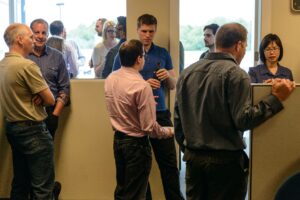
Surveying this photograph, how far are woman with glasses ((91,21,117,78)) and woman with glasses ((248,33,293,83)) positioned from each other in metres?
1.25

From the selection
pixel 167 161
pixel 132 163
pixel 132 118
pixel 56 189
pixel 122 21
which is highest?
pixel 122 21

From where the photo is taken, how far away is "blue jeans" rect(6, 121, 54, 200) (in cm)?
262

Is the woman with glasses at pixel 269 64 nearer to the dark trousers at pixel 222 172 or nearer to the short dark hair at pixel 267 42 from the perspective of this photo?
the short dark hair at pixel 267 42

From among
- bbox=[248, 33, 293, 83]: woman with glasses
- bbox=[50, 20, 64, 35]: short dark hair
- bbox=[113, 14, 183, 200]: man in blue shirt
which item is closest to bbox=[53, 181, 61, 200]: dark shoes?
bbox=[113, 14, 183, 200]: man in blue shirt

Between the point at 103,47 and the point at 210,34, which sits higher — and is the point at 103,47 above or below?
below

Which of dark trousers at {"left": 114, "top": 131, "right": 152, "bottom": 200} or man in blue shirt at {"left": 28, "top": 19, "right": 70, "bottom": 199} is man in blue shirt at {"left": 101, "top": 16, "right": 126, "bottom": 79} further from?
dark trousers at {"left": 114, "top": 131, "right": 152, "bottom": 200}

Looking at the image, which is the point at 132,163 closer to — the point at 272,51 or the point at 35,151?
the point at 35,151

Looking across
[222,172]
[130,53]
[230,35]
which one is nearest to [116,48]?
[130,53]

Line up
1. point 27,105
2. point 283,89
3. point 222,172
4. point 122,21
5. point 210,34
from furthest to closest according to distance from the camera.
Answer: point 210,34 < point 122,21 < point 27,105 < point 222,172 < point 283,89

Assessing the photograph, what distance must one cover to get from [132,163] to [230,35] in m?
1.07

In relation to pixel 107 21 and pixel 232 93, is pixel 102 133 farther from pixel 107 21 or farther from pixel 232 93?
pixel 232 93

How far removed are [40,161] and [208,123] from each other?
4.32ft

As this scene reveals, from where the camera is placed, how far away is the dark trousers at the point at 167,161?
298 centimetres

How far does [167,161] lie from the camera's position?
9.85 feet
